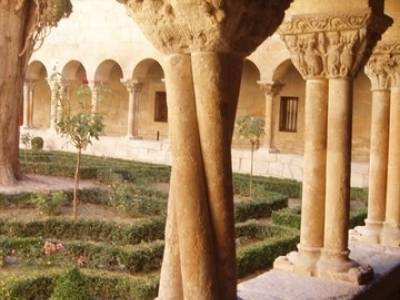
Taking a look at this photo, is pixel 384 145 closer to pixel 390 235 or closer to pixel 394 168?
pixel 394 168

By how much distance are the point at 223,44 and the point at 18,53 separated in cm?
1222

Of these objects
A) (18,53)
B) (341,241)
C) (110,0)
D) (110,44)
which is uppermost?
(110,0)

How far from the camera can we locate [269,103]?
1889cm

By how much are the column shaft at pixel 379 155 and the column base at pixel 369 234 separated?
0.10m

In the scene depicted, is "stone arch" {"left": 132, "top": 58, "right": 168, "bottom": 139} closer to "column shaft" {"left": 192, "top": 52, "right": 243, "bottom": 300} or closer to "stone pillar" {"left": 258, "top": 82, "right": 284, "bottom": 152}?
"stone pillar" {"left": 258, "top": 82, "right": 284, "bottom": 152}

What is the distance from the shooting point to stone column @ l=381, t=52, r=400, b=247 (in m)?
6.48

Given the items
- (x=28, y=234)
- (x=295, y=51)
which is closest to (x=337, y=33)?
(x=295, y=51)

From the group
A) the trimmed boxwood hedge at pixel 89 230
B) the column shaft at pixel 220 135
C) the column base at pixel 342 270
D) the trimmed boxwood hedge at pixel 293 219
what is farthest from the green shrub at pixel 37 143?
the column shaft at pixel 220 135

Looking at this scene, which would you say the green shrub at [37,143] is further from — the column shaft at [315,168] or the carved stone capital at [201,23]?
the carved stone capital at [201,23]

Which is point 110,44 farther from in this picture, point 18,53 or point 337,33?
point 337,33

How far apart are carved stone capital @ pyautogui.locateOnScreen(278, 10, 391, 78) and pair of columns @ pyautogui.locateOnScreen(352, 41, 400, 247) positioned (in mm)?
1460

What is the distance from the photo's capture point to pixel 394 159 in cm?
657

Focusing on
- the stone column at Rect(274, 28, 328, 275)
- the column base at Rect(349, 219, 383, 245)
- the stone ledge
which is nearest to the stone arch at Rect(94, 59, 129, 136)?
the column base at Rect(349, 219, 383, 245)

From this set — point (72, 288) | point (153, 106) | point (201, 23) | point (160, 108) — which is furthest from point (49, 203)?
point (160, 108)
